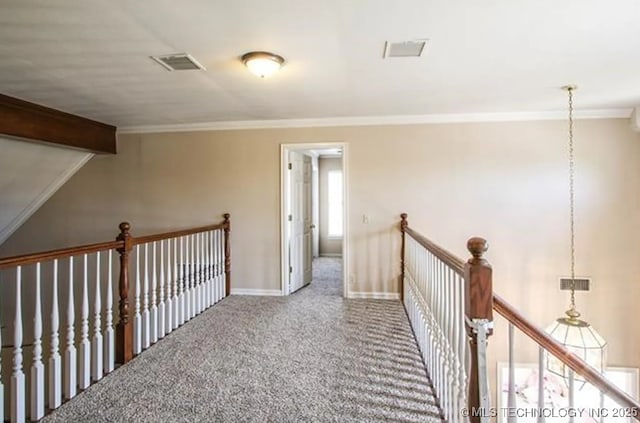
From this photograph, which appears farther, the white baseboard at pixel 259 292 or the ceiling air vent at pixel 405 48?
the white baseboard at pixel 259 292

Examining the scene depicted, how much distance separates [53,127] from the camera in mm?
4078

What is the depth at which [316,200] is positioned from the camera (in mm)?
8016

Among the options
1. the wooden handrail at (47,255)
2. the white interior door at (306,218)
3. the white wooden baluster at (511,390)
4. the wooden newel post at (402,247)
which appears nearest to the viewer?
the white wooden baluster at (511,390)

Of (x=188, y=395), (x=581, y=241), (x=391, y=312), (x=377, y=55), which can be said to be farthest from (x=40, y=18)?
(x=581, y=241)

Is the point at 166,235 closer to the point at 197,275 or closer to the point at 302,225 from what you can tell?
the point at 197,275

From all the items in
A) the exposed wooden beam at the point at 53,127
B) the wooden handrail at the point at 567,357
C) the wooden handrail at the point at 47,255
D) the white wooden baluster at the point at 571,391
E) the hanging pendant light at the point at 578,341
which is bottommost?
the hanging pendant light at the point at 578,341

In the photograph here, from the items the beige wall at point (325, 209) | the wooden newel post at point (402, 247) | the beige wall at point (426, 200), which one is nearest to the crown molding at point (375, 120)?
the beige wall at point (426, 200)

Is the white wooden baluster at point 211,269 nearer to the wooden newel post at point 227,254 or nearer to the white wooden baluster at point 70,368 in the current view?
the wooden newel post at point 227,254

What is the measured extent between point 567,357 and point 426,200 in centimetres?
340

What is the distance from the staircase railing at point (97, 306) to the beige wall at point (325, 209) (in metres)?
3.72

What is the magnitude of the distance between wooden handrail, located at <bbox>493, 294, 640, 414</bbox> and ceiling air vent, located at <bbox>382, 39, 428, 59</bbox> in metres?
1.76

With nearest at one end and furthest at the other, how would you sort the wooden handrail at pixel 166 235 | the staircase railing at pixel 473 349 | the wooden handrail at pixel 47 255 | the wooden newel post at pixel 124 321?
1. the staircase railing at pixel 473 349
2. the wooden handrail at pixel 47 255
3. the wooden newel post at pixel 124 321
4. the wooden handrail at pixel 166 235

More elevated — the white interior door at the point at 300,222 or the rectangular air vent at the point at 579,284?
the white interior door at the point at 300,222

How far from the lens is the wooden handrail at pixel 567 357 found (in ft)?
3.46
